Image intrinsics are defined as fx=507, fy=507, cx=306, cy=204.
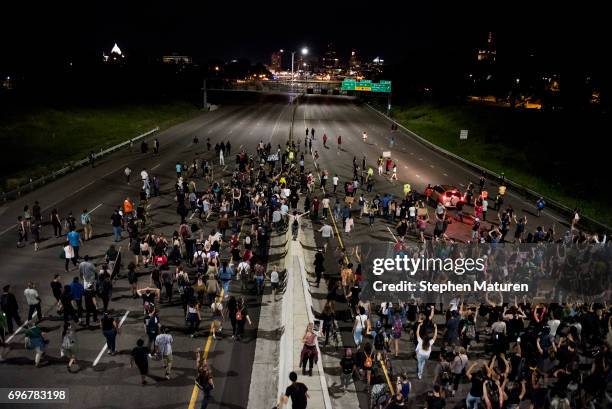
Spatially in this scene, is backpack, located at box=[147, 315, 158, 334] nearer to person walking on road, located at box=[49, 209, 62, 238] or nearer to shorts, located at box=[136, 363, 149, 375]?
shorts, located at box=[136, 363, 149, 375]

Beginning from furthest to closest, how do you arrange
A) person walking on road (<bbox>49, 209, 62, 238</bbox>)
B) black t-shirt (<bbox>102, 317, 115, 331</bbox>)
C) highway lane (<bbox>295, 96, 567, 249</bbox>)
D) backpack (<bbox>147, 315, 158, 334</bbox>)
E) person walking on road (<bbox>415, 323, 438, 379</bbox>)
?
1. highway lane (<bbox>295, 96, 567, 249</bbox>)
2. person walking on road (<bbox>49, 209, 62, 238</bbox>)
3. backpack (<bbox>147, 315, 158, 334</bbox>)
4. black t-shirt (<bbox>102, 317, 115, 331</bbox>)
5. person walking on road (<bbox>415, 323, 438, 379</bbox>)

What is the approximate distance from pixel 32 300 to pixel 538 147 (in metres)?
56.7

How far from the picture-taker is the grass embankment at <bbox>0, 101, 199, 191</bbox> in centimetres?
4388

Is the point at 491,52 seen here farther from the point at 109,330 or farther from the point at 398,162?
the point at 109,330

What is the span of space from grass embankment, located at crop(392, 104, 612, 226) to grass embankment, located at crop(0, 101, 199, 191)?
127 feet

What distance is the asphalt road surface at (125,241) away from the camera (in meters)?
12.9

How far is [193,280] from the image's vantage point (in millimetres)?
18609

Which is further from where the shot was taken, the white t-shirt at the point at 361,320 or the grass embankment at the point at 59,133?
the grass embankment at the point at 59,133

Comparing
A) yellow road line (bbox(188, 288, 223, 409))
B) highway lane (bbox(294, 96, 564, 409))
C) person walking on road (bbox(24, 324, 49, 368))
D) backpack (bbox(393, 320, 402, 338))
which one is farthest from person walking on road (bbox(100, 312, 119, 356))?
backpack (bbox(393, 320, 402, 338))

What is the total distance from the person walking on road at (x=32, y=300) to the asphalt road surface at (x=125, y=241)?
51 cm

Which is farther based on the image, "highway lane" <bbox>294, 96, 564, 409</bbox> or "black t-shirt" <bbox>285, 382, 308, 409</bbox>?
"highway lane" <bbox>294, 96, 564, 409</bbox>

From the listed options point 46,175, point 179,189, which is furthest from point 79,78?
point 179,189

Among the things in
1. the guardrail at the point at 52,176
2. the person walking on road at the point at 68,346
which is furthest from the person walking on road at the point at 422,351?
the guardrail at the point at 52,176

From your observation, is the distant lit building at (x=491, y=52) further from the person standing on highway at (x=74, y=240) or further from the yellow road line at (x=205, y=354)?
the yellow road line at (x=205, y=354)
